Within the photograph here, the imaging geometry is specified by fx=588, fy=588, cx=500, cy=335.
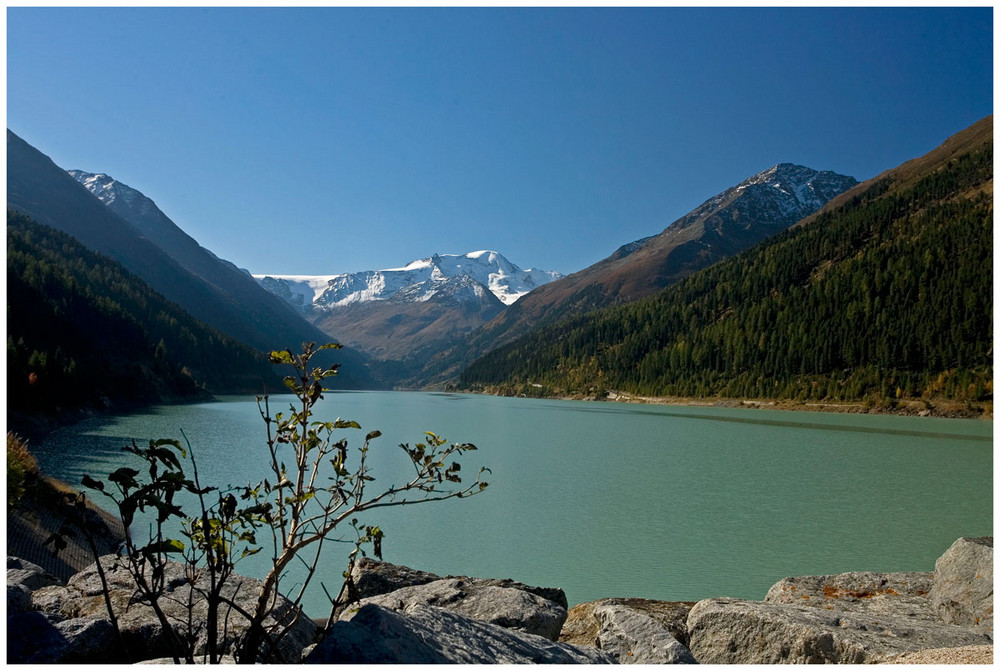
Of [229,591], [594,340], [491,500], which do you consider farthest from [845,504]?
[594,340]

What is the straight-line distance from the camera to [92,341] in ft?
269

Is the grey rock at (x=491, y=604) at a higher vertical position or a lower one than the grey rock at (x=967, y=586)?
lower

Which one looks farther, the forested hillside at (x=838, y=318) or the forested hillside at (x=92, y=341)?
the forested hillside at (x=838, y=318)

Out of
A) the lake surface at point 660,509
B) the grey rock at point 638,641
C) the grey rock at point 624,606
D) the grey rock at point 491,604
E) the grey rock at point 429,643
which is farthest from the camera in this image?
the lake surface at point 660,509

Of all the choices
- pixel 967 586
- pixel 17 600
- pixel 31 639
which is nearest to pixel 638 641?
pixel 967 586

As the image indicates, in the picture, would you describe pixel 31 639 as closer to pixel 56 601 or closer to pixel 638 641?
pixel 56 601

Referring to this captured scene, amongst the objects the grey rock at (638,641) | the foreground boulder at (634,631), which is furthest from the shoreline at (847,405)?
the grey rock at (638,641)

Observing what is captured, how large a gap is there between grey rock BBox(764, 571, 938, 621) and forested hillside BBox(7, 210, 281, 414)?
372 inches

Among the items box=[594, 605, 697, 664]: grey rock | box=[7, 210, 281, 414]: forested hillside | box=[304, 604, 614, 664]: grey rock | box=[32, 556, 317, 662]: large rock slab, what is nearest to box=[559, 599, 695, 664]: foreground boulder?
box=[594, 605, 697, 664]: grey rock

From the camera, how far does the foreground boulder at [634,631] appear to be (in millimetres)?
6254

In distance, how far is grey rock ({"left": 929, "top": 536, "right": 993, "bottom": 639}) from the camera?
7.62m

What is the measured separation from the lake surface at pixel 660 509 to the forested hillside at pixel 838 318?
6465 cm

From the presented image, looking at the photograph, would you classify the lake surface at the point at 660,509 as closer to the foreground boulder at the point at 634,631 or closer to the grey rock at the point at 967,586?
the foreground boulder at the point at 634,631

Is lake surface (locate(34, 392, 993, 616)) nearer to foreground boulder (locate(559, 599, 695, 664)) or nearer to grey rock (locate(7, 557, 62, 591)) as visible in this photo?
foreground boulder (locate(559, 599, 695, 664))
